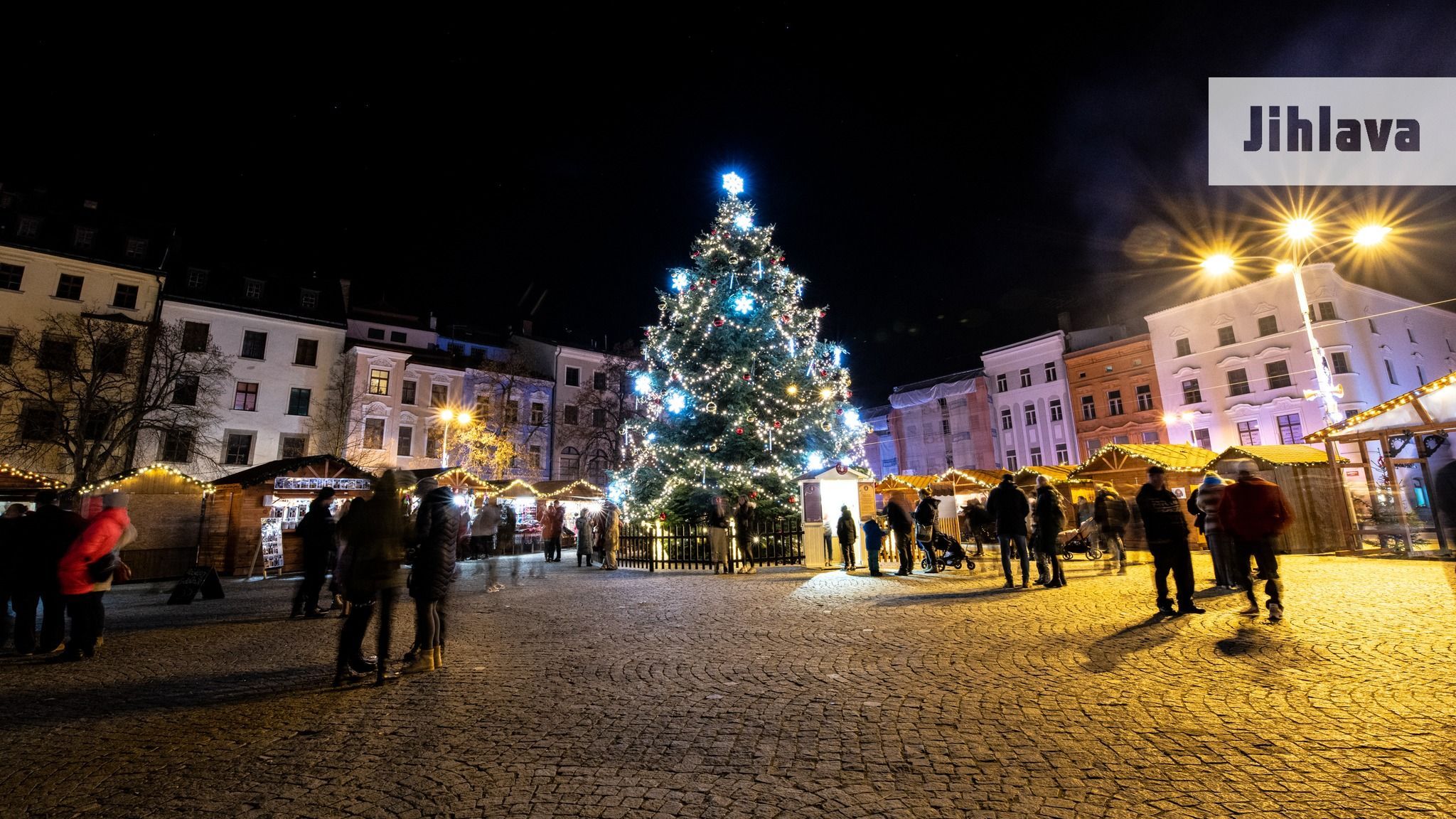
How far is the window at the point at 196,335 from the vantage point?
31781 millimetres

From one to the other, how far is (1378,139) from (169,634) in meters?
26.1

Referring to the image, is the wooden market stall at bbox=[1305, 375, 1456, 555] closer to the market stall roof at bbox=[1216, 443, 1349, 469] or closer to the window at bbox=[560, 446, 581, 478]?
the market stall roof at bbox=[1216, 443, 1349, 469]

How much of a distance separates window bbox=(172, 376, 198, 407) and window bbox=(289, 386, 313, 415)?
162 inches

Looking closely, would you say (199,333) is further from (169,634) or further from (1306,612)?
(1306,612)

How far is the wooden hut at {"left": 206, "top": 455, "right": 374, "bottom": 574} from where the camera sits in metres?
17.9

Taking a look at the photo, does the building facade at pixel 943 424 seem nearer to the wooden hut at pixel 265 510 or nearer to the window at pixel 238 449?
the wooden hut at pixel 265 510

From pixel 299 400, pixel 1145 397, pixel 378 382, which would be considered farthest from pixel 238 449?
pixel 1145 397

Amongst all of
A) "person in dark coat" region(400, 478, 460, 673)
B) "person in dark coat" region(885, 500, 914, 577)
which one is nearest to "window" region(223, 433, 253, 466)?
"person in dark coat" region(400, 478, 460, 673)

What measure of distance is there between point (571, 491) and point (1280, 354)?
38907 mm

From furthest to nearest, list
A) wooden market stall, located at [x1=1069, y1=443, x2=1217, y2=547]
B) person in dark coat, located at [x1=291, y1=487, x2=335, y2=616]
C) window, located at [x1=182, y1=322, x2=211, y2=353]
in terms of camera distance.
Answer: window, located at [x1=182, y1=322, x2=211, y2=353], wooden market stall, located at [x1=1069, y1=443, x2=1217, y2=547], person in dark coat, located at [x1=291, y1=487, x2=335, y2=616]

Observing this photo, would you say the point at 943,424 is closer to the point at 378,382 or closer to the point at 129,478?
the point at 378,382

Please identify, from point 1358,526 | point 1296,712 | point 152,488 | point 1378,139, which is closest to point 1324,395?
point 1358,526

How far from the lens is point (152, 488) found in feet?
57.6

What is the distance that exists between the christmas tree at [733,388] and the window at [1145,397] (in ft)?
95.2
